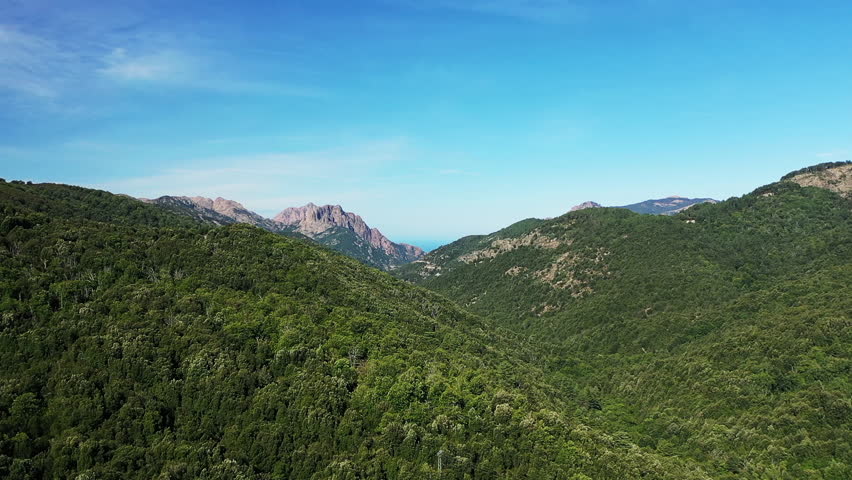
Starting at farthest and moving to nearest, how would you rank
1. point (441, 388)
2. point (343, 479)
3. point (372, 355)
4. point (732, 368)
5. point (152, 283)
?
point (732, 368), point (152, 283), point (372, 355), point (441, 388), point (343, 479)

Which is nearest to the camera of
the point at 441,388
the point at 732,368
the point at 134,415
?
the point at 134,415

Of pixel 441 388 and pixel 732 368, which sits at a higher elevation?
pixel 441 388

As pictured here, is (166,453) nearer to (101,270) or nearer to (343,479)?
(343,479)

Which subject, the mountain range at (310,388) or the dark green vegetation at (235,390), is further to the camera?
the mountain range at (310,388)

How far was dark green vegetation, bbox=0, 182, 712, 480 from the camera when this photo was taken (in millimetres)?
99938

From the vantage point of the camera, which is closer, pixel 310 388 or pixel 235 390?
pixel 310 388

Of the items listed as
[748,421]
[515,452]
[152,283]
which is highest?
[152,283]

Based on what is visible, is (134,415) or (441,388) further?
(441,388)

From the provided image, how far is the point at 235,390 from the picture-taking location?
117938 mm

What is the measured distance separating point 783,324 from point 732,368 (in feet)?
92.0

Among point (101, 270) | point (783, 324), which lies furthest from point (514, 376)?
point (101, 270)

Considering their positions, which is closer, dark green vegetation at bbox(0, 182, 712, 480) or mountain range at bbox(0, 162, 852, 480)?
dark green vegetation at bbox(0, 182, 712, 480)

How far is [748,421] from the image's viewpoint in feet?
450

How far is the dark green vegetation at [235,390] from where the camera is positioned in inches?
3935
